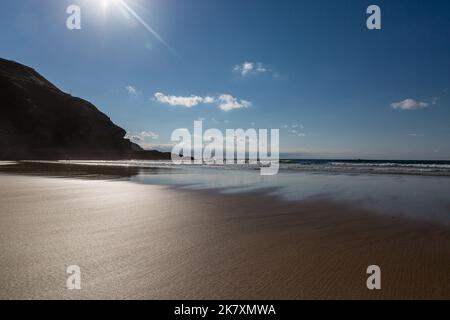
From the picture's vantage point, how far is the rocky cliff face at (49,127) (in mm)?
65000

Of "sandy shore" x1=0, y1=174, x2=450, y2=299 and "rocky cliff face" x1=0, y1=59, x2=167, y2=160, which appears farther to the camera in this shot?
"rocky cliff face" x1=0, y1=59, x2=167, y2=160

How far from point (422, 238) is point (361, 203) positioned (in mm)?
3721

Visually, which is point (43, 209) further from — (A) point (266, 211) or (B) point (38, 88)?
(B) point (38, 88)

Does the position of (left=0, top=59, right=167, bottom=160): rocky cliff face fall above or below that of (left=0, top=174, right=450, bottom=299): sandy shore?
above

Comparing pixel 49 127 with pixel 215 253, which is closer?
pixel 215 253

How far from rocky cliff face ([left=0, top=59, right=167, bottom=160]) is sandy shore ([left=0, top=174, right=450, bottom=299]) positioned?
2750 inches

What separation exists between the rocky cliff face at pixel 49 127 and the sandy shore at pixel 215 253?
69844 millimetres

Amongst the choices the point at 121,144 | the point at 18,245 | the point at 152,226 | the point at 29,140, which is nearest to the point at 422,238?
the point at 152,226

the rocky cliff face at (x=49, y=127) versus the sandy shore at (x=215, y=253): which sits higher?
the rocky cliff face at (x=49, y=127)

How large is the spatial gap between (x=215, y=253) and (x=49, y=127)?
83.7 meters

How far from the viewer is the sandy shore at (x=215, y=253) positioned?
2.87 meters

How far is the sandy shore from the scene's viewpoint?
2.87 metres

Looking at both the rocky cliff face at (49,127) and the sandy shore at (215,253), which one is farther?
the rocky cliff face at (49,127)

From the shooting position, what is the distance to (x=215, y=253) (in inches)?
154
